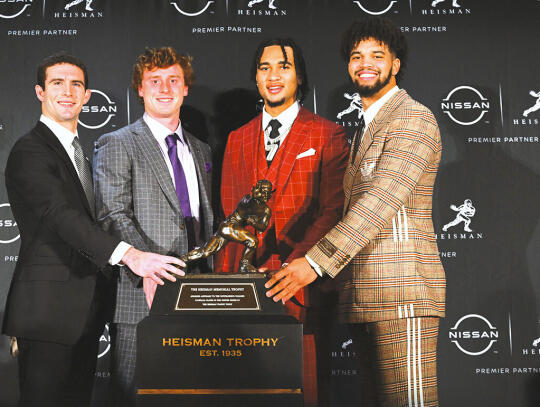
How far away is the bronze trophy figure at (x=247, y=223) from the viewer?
7.66ft

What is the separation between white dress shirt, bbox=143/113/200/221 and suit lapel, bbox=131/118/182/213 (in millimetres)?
52

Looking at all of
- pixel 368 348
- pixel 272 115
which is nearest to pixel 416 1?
pixel 272 115

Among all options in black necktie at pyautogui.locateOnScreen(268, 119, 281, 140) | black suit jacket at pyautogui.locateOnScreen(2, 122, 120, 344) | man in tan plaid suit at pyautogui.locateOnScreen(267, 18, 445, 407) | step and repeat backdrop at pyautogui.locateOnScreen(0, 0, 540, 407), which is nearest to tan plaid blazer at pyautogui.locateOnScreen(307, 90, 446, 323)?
man in tan plaid suit at pyautogui.locateOnScreen(267, 18, 445, 407)

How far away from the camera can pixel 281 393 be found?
2037mm

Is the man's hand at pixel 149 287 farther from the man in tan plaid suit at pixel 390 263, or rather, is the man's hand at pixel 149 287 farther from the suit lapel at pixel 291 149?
the suit lapel at pixel 291 149

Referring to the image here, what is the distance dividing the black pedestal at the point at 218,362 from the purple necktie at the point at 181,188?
97 cm

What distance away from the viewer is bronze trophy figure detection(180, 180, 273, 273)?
233 centimetres

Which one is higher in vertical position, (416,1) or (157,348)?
(416,1)

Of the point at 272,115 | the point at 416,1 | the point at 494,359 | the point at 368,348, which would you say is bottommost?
the point at 494,359

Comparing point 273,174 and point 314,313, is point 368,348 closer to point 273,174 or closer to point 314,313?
point 314,313

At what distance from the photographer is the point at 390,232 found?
8.08 ft

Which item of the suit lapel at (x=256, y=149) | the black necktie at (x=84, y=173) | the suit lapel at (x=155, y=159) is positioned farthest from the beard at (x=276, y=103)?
the black necktie at (x=84, y=173)

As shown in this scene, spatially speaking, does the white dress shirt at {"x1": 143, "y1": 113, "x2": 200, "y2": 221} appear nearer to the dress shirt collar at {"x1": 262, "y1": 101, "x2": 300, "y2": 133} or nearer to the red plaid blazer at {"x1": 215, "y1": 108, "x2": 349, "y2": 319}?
the red plaid blazer at {"x1": 215, "y1": 108, "x2": 349, "y2": 319}

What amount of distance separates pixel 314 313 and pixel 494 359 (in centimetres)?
147
